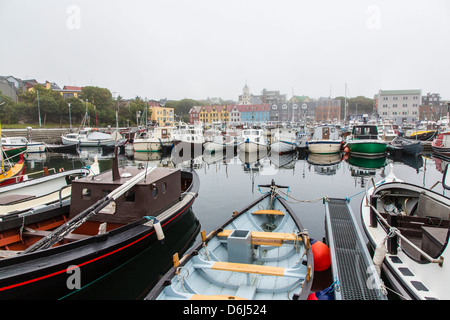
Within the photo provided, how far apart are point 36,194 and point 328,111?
106 metres

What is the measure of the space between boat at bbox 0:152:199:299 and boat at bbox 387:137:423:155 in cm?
3082

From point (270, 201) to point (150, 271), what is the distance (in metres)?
5.10

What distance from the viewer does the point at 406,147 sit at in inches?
1267

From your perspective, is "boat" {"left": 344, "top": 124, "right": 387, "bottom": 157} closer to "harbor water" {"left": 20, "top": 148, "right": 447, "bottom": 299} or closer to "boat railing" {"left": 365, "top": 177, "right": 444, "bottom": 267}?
"harbor water" {"left": 20, "top": 148, "right": 447, "bottom": 299}

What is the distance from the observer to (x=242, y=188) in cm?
1812

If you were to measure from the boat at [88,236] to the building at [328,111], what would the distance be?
106m

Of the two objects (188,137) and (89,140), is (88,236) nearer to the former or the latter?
(188,137)

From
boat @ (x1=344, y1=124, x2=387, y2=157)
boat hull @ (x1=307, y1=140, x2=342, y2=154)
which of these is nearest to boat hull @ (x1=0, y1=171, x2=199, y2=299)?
boat hull @ (x1=307, y1=140, x2=342, y2=154)

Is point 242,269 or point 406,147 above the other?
point 406,147

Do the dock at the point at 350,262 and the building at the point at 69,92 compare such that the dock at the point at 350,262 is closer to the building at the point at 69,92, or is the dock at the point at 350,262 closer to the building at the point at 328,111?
the building at the point at 69,92

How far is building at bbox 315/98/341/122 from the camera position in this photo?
107 metres

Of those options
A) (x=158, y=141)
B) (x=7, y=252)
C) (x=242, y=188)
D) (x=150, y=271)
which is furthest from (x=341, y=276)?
(x=158, y=141)

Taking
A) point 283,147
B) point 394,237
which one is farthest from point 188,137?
point 394,237
